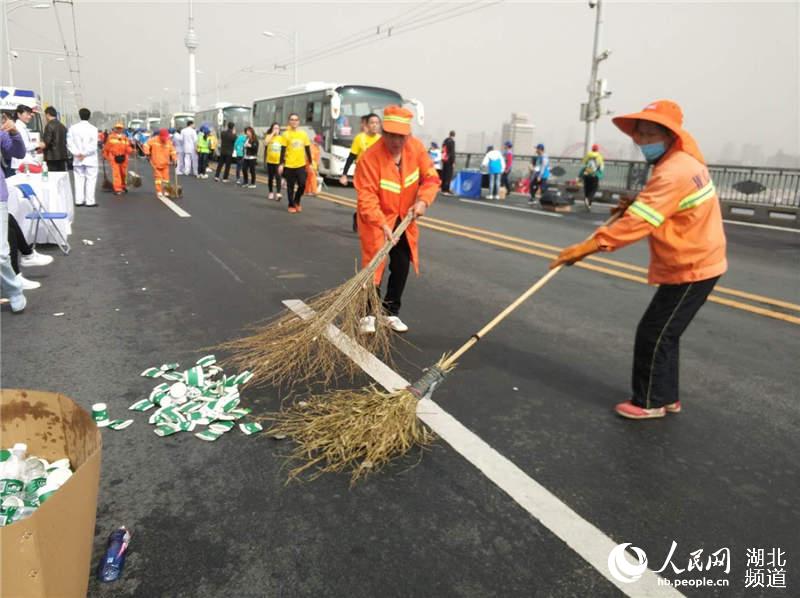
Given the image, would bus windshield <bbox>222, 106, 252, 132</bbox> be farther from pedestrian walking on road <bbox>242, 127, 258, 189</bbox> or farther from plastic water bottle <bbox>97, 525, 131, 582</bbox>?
plastic water bottle <bbox>97, 525, 131, 582</bbox>

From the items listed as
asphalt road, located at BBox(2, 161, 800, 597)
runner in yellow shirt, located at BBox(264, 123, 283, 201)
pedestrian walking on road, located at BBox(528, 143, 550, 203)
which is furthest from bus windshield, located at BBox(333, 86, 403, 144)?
asphalt road, located at BBox(2, 161, 800, 597)

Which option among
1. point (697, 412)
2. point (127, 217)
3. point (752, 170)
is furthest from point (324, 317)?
point (752, 170)

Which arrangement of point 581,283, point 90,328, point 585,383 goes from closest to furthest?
point 585,383, point 90,328, point 581,283

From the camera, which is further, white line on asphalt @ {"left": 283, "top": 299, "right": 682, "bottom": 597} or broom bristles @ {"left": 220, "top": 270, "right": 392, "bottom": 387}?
broom bristles @ {"left": 220, "top": 270, "right": 392, "bottom": 387}

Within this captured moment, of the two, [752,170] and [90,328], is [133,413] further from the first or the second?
[752,170]

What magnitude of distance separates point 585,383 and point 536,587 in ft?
7.06

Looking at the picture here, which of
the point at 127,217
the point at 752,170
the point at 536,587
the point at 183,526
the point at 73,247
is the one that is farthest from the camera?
the point at 752,170

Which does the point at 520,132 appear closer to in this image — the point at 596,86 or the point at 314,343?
the point at 596,86

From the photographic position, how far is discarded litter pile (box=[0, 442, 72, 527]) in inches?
76.2

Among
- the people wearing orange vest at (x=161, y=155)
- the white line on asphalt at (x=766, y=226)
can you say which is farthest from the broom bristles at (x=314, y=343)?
the white line on asphalt at (x=766, y=226)

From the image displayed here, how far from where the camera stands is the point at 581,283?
722 centimetres

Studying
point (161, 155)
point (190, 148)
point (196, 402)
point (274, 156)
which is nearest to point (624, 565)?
point (196, 402)

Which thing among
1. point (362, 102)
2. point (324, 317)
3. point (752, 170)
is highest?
point (362, 102)

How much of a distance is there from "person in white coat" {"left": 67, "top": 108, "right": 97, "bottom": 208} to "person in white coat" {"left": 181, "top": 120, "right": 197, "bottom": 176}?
31.4 feet
